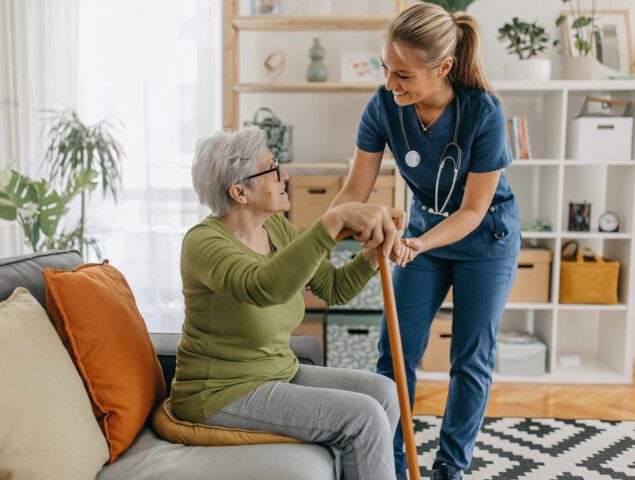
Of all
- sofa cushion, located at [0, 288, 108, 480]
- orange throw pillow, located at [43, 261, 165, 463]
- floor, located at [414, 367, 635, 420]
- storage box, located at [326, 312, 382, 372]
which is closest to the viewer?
sofa cushion, located at [0, 288, 108, 480]

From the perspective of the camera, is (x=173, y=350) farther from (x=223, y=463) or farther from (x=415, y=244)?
(x=415, y=244)

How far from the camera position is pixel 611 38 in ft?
11.4

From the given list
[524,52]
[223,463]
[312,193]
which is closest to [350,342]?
[312,193]

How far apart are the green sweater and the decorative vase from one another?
1914mm

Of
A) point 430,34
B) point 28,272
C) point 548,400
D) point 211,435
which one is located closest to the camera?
point 211,435

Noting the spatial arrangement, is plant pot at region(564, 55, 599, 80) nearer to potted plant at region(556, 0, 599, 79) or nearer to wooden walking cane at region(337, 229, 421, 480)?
potted plant at region(556, 0, 599, 79)

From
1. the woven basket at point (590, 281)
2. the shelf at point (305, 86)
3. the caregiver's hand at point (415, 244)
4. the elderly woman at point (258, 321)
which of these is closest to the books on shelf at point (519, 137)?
the woven basket at point (590, 281)

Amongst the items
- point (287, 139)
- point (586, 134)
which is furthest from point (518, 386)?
point (287, 139)

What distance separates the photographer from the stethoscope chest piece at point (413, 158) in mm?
1948

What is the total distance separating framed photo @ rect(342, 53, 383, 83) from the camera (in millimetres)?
3328

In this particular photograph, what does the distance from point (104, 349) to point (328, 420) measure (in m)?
0.50

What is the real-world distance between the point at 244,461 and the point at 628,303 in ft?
8.54

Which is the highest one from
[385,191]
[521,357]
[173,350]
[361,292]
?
[385,191]

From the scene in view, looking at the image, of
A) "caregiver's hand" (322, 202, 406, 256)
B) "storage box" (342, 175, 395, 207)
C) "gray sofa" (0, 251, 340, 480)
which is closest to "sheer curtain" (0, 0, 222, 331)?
"storage box" (342, 175, 395, 207)
